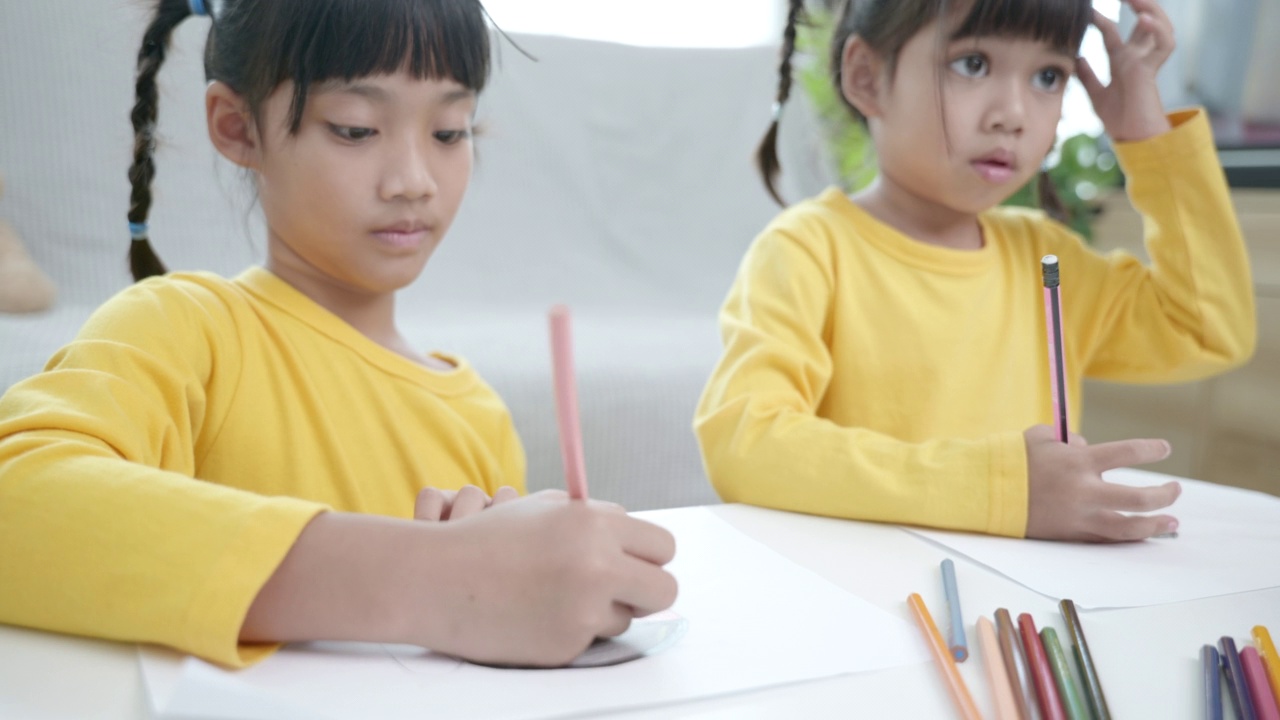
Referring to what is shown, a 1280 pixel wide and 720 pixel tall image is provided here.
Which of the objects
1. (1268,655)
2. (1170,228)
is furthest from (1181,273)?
(1268,655)

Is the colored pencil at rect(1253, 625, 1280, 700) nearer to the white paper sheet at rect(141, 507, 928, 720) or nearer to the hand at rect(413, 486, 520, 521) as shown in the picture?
the white paper sheet at rect(141, 507, 928, 720)

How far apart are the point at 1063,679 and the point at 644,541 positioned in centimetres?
18

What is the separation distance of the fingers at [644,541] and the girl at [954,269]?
0.28 metres

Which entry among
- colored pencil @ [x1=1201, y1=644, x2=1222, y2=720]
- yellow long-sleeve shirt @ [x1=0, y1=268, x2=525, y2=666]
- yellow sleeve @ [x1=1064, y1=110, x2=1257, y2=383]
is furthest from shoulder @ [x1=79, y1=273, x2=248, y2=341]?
yellow sleeve @ [x1=1064, y1=110, x2=1257, y2=383]

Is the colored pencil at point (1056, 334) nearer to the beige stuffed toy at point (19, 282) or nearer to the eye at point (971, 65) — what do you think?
the eye at point (971, 65)

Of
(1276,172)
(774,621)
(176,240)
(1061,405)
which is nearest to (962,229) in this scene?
(1061,405)

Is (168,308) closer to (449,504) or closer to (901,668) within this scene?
(449,504)

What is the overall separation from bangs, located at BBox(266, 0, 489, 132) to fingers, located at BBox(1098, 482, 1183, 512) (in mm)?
527

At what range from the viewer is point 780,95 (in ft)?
3.57

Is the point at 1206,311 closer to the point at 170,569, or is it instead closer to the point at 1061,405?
the point at 1061,405

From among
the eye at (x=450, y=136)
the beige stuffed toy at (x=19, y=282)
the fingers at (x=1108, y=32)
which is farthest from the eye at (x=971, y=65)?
the beige stuffed toy at (x=19, y=282)

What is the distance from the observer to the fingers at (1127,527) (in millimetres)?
676

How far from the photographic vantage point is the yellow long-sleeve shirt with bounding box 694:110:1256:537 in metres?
0.86

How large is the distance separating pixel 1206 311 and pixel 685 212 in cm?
126
